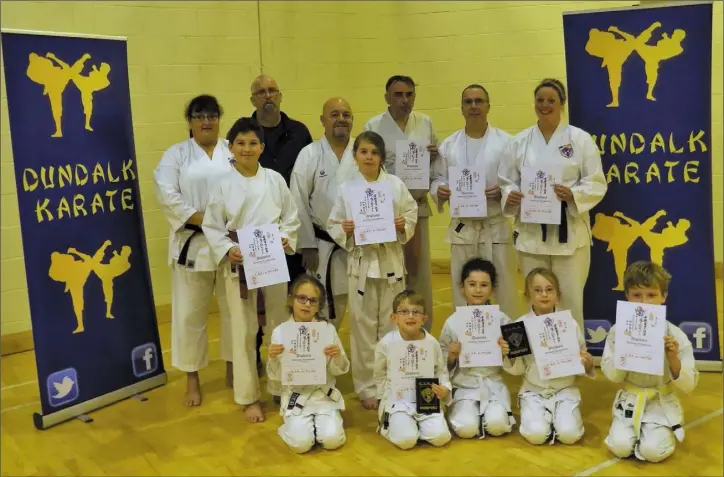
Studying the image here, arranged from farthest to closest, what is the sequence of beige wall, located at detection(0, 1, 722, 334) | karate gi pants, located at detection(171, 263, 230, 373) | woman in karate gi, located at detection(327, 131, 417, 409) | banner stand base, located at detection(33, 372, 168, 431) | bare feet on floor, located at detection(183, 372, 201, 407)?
beige wall, located at detection(0, 1, 722, 334), bare feet on floor, located at detection(183, 372, 201, 407), karate gi pants, located at detection(171, 263, 230, 373), banner stand base, located at detection(33, 372, 168, 431), woman in karate gi, located at detection(327, 131, 417, 409)

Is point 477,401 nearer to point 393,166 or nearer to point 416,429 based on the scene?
point 416,429

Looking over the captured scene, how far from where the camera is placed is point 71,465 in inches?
124

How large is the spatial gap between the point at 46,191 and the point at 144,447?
135 cm

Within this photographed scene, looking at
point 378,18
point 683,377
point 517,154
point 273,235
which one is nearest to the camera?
point 683,377

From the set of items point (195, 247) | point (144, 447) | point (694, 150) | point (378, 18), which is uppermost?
point (378, 18)

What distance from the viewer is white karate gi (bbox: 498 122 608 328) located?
350 centimetres

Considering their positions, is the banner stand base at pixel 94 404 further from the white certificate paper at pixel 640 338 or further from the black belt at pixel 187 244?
the white certificate paper at pixel 640 338

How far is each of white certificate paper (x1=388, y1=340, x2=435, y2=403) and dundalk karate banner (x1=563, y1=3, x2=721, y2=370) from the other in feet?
4.57

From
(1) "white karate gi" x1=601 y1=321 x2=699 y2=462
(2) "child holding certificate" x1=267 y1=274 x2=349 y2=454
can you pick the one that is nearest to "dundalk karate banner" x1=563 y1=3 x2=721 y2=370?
(1) "white karate gi" x1=601 y1=321 x2=699 y2=462

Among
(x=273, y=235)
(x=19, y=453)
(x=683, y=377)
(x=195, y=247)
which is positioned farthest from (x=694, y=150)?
(x=19, y=453)

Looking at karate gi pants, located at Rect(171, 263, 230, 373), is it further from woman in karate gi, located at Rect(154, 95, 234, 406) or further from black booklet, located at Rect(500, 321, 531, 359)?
black booklet, located at Rect(500, 321, 531, 359)

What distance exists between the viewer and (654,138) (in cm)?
384

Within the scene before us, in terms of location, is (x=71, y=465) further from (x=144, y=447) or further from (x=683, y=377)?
(x=683, y=377)

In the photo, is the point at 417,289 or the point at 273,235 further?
the point at 417,289
